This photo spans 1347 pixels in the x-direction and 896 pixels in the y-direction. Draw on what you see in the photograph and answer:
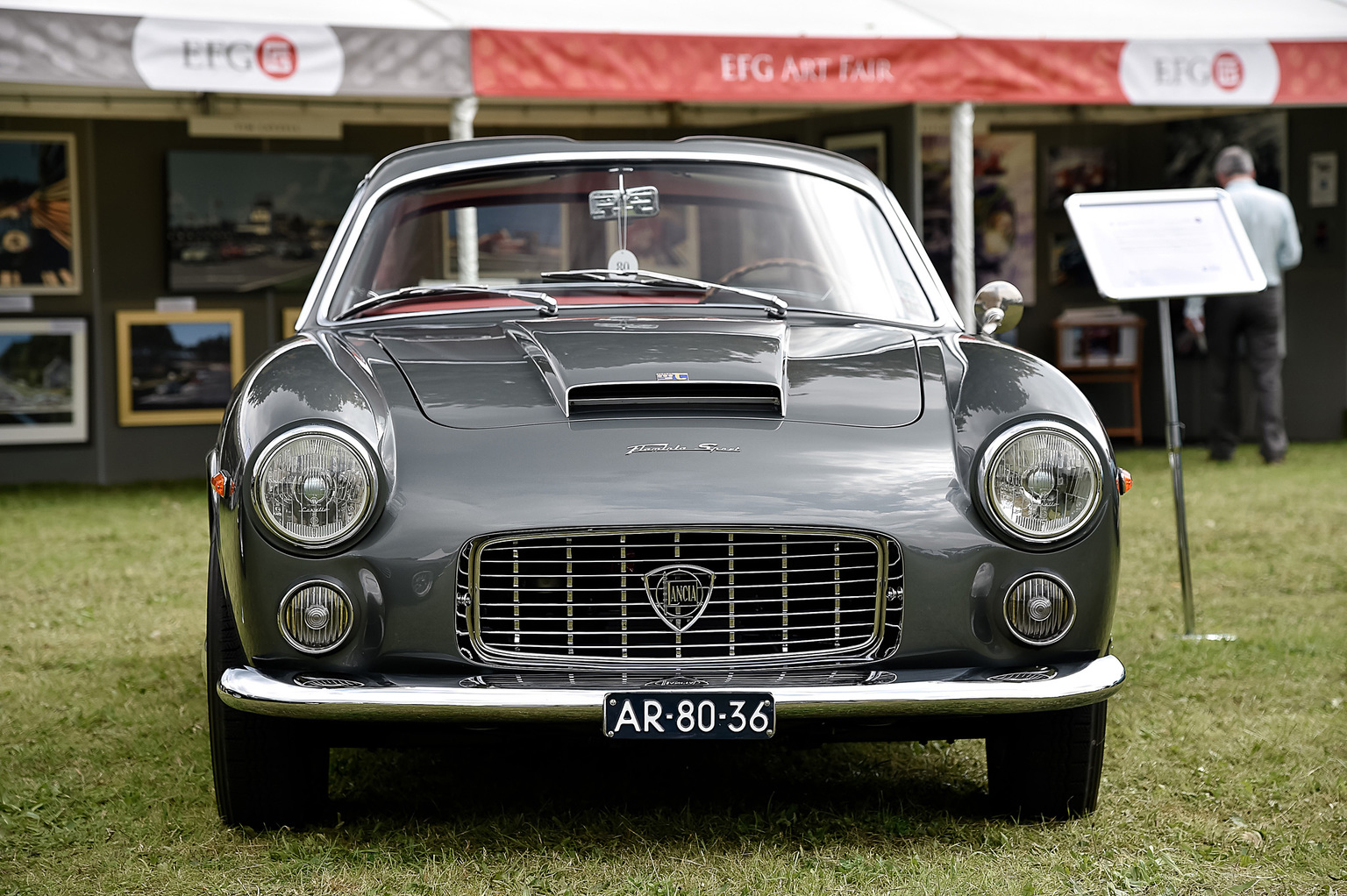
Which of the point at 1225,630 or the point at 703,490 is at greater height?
the point at 703,490

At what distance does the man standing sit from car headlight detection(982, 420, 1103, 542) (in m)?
8.01

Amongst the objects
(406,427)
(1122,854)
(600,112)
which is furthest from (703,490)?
(600,112)

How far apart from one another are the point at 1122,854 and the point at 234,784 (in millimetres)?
1792

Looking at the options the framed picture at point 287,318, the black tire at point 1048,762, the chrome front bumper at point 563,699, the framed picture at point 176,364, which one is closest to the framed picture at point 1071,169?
the framed picture at point 287,318

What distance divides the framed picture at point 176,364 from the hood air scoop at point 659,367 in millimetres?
8435

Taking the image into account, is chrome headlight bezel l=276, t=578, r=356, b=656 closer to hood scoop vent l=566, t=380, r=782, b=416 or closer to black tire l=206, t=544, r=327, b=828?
black tire l=206, t=544, r=327, b=828

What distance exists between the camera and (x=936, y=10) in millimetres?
9766

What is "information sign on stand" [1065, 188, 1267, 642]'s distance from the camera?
5.12 meters

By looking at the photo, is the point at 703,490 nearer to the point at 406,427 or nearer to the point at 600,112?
the point at 406,427

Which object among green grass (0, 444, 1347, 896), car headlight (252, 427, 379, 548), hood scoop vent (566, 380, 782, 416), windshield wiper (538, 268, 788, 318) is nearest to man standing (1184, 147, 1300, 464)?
green grass (0, 444, 1347, 896)

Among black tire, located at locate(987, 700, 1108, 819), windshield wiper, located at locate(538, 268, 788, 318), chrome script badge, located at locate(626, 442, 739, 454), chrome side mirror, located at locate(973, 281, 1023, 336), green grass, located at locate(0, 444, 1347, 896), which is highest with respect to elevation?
windshield wiper, located at locate(538, 268, 788, 318)

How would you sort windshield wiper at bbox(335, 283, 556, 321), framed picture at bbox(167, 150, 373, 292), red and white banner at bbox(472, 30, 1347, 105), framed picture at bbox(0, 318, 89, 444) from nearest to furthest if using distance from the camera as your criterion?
windshield wiper at bbox(335, 283, 556, 321) → red and white banner at bbox(472, 30, 1347, 105) → framed picture at bbox(0, 318, 89, 444) → framed picture at bbox(167, 150, 373, 292)

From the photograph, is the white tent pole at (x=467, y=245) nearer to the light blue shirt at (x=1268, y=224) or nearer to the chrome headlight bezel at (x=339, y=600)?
the chrome headlight bezel at (x=339, y=600)

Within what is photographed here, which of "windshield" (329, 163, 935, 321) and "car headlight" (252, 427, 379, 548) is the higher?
"windshield" (329, 163, 935, 321)
